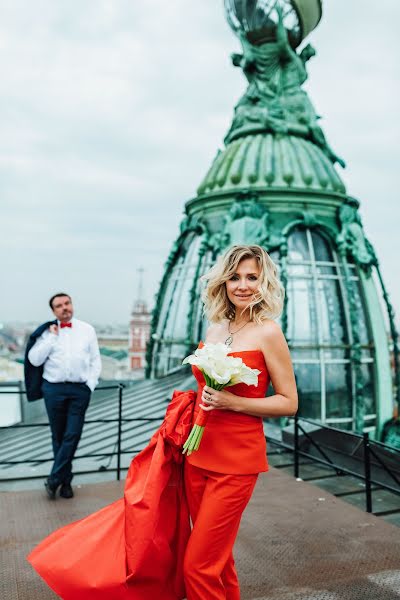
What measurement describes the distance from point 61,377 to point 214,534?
2.71 metres

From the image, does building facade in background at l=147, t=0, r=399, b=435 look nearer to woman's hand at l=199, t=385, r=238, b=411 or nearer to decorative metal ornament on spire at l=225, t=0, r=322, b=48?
decorative metal ornament on spire at l=225, t=0, r=322, b=48

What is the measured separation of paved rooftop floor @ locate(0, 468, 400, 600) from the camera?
3309mm

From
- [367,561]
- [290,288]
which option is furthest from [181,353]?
[367,561]

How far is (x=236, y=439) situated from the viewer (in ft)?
8.29

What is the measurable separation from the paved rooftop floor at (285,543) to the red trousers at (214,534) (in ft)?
3.03

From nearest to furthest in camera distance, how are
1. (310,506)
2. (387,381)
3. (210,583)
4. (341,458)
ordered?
(210,583) → (310,506) → (341,458) → (387,381)

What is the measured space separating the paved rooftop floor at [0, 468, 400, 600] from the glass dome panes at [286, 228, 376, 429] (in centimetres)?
755

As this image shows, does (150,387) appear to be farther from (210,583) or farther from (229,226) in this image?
(210,583)

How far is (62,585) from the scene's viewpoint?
8.55 feet

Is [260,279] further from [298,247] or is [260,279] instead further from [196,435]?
[298,247]

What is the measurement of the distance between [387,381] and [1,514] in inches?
435

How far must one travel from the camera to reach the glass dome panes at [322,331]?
12812mm

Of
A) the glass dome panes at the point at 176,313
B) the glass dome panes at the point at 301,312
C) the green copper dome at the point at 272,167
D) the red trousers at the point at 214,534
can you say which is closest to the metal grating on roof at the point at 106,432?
the glass dome panes at the point at 176,313

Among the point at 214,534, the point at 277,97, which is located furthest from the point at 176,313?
the point at 214,534
